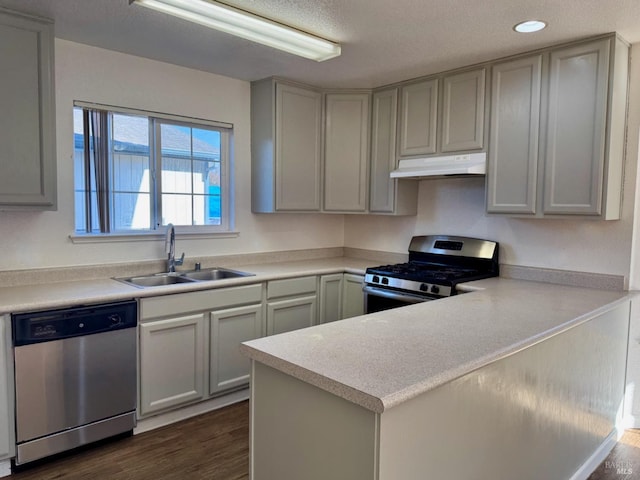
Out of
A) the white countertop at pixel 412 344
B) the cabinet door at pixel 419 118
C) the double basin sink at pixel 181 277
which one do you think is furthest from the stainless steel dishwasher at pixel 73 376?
the cabinet door at pixel 419 118

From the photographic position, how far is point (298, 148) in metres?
3.64

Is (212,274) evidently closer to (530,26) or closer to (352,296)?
(352,296)

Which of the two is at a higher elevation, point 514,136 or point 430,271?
point 514,136

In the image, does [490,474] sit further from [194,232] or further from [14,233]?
[14,233]

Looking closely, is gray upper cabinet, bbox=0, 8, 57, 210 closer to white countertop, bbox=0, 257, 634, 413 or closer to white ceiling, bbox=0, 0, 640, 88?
white ceiling, bbox=0, 0, 640, 88

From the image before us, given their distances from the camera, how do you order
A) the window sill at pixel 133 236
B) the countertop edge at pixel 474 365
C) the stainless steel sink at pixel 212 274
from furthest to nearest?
1. the stainless steel sink at pixel 212 274
2. the window sill at pixel 133 236
3. the countertop edge at pixel 474 365

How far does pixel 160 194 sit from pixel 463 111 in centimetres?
222

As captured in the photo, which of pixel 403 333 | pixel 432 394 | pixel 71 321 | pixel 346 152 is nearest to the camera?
pixel 432 394

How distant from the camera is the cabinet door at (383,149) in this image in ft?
11.8

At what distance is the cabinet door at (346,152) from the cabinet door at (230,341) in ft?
4.01

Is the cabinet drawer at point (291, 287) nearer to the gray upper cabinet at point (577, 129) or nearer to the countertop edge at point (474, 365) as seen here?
the gray upper cabinet at point (577, 129)

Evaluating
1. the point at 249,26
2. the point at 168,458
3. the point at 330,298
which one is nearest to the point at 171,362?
the point at 168,458

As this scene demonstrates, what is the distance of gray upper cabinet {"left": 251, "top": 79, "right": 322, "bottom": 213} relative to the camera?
351 cm

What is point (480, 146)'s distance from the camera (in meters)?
3.02
